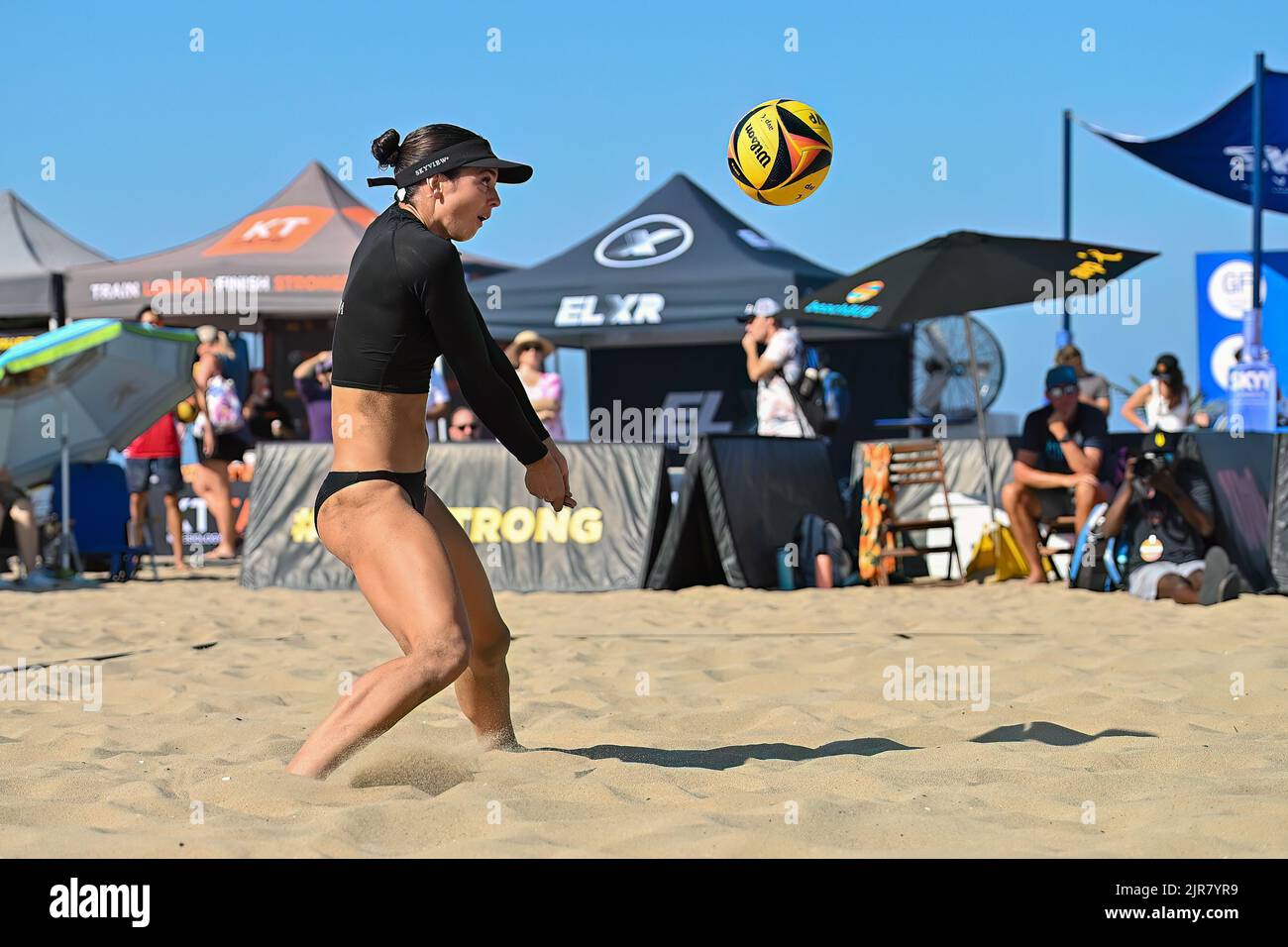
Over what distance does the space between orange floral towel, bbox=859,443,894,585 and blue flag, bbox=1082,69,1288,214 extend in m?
5.05

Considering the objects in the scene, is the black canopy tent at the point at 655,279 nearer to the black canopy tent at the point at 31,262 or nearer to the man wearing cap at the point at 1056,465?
the man wearing cap at the point at 1056,465

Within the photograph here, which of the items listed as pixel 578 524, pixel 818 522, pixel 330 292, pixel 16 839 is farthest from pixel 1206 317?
pixel 16 839

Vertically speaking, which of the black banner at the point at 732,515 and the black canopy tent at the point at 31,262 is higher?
the black canopy tent at the point at 31,262

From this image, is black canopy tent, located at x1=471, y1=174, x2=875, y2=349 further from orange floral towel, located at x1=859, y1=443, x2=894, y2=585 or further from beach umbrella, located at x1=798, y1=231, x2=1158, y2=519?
orange floral towel, located at x1=859, y1=443, x2=894, y2=585

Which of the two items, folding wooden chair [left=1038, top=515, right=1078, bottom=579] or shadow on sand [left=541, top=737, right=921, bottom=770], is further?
folding wooden chair [left=1038, top=515, right=1078, bottom=579]

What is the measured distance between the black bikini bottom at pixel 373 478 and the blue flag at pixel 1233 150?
11.4m

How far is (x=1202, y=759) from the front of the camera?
4012 millimetres

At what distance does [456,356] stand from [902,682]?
2.70 metres

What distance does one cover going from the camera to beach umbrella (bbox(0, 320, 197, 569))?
1046 cm

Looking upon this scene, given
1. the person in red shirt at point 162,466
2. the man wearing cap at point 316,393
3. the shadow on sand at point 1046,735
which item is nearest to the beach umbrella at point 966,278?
the man wearing cap at point 316,393

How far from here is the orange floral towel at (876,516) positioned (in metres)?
10.4

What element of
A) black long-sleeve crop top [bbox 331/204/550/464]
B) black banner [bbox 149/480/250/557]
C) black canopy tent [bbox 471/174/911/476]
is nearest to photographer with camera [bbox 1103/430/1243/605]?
black canopy tent [bbox 471/174/911/476]

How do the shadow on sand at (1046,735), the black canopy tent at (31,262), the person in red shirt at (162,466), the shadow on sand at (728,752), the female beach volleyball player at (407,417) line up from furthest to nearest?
the black canopy tent at (31,262) → the person in red shirt at (162,466) → the shadow on sand at (1046,735) → the shadow on sand at (728,752) → the female beach volleyball player at (407,417)
